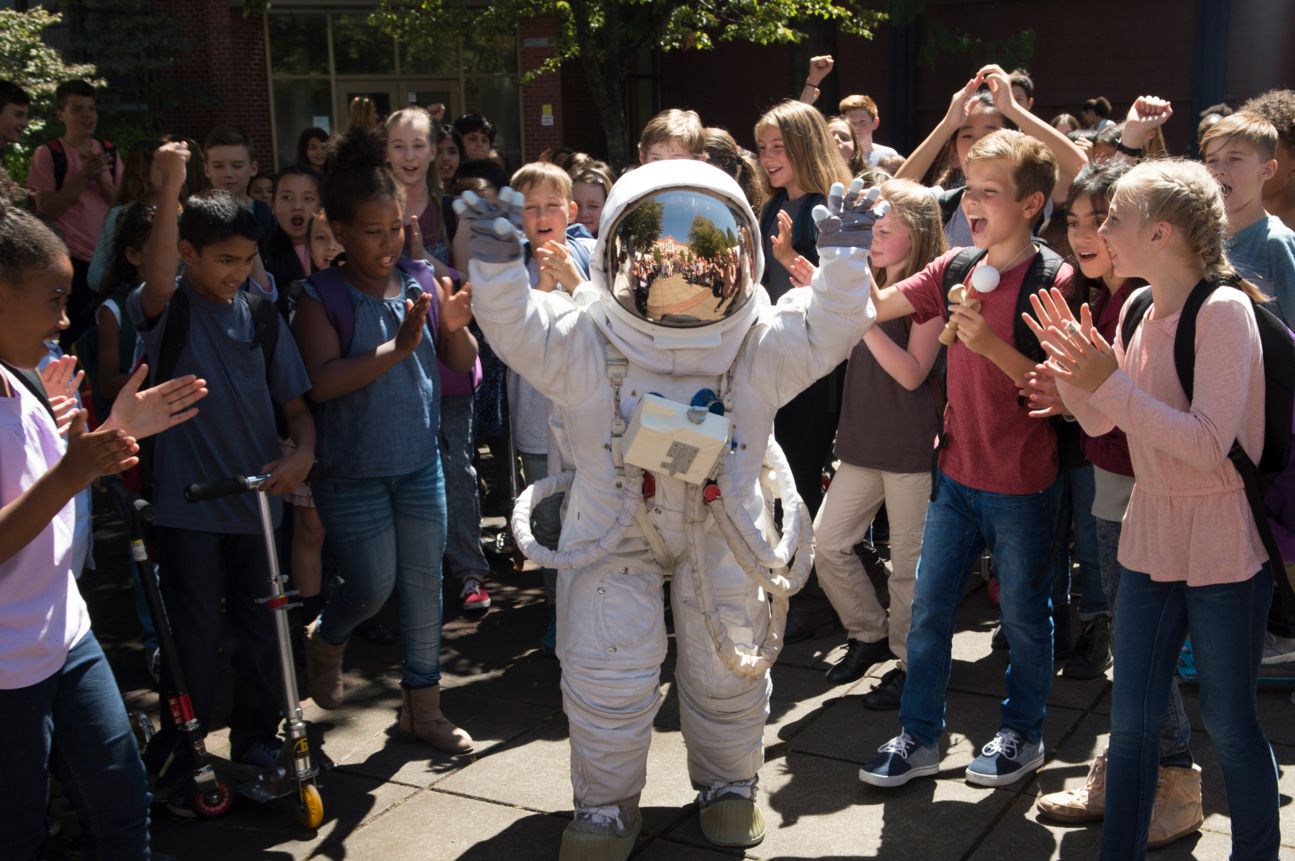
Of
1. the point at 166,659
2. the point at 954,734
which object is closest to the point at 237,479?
the point at 166,659

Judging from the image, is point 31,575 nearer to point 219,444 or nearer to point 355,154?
Answer: point 219,444

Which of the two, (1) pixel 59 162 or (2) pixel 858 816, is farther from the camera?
(1) pixel 59 162

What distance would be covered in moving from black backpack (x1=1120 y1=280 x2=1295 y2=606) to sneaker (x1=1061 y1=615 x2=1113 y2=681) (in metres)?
1.94

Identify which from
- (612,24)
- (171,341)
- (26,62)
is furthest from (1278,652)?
(26,62)

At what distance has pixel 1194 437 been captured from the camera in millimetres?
3111

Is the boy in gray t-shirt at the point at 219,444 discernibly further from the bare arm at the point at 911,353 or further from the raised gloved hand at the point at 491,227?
the bare arm at the point at 911,353

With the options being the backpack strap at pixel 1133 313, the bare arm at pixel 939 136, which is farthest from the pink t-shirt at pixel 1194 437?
the bare arm at pixel 939 136

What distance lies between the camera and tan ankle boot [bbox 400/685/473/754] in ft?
15.0

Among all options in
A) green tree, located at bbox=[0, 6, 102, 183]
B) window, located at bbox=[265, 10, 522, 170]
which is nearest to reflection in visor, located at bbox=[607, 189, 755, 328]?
green tree, located at bbox=[0, 6, 102, 183]

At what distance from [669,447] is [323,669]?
1.81 meters

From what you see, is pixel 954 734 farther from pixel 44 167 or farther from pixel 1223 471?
pixel 44 167

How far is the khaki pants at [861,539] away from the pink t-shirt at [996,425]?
0.70m

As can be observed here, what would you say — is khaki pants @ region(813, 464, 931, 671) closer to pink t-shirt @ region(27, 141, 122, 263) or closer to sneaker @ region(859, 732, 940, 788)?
sneaker @ region(859, 732, 940, 788)

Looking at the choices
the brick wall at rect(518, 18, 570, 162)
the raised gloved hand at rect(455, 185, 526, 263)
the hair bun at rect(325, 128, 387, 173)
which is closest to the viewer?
the raised gloved hand at rect(455, 185, 526, 263)
